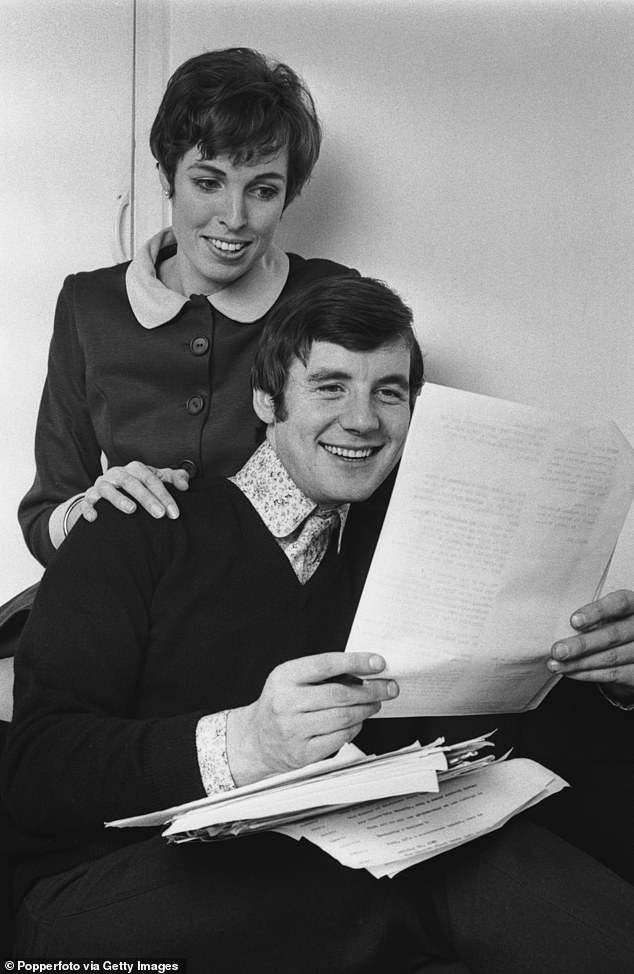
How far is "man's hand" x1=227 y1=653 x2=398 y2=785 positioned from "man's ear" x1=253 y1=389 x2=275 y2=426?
49 cm

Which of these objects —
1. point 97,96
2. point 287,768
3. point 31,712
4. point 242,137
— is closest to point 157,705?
point 31,712

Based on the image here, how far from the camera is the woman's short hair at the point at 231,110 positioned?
178 cm

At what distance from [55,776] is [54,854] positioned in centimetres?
11

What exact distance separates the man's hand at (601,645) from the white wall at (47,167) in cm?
154

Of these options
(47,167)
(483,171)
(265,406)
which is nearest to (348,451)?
(265,406)

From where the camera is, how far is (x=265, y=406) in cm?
154

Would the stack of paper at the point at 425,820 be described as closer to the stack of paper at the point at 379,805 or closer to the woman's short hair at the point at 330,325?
the stack of paper at the point at 379,805

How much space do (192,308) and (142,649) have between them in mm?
670

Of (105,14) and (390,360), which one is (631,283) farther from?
(105,14)

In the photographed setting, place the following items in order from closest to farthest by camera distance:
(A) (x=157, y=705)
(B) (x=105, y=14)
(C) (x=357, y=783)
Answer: (C) (x=357, y=783)
(A) (x=157, y=705)
(B) (x=105, y=14)

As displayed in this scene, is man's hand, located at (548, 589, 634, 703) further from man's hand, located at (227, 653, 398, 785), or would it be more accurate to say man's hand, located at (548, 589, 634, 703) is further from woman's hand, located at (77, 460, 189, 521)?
woman's hand, located at (77, 460, 189, 521)

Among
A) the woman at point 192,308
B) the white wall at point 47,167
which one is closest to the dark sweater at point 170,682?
the woman at point 192,308

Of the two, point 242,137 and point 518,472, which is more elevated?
point 242,137

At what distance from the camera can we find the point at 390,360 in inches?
59.0
